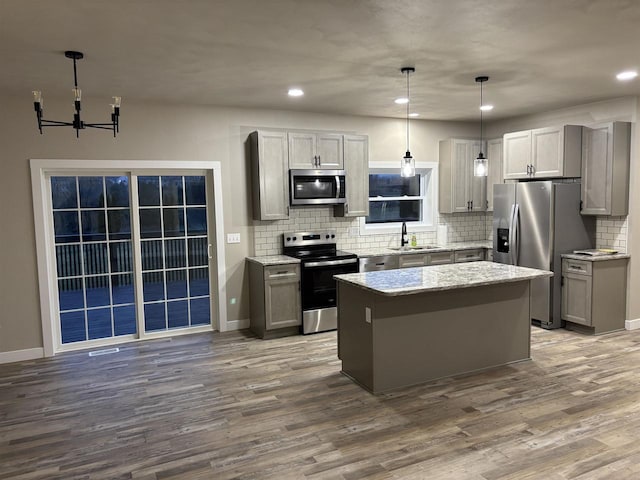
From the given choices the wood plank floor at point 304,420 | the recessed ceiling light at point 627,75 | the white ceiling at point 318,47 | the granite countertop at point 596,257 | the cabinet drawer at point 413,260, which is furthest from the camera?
the cabinet drawer at point 413,260

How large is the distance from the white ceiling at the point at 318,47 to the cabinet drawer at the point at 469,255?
226 cm

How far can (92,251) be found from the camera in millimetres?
5363

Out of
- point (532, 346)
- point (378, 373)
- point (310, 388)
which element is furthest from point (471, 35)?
point (532, 346)

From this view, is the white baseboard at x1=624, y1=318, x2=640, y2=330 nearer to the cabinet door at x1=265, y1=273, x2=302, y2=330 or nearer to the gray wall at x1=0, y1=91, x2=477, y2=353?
the gray wall at x1=0, y1=91, x2=477, y2=353

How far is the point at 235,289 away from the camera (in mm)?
5961

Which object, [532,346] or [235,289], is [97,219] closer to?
[235,289]

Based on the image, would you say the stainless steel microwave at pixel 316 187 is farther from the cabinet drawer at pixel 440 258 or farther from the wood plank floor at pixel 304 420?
the wood plank floor at pixel 304 420

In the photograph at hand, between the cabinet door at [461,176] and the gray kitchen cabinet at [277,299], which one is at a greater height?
the cabinet door at [461,176]

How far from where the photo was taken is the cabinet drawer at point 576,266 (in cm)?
548

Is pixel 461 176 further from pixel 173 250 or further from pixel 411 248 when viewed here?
pixel 173 250

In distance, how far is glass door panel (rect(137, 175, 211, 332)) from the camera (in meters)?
5.61

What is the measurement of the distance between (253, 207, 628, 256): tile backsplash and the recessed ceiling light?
70.9 inches

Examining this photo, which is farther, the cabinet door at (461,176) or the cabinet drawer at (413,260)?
the cabinet door at (461,176)

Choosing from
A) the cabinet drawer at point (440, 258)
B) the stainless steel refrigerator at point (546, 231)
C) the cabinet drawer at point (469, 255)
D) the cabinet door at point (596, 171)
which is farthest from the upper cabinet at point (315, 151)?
the cabinet door at point (596, 171)
